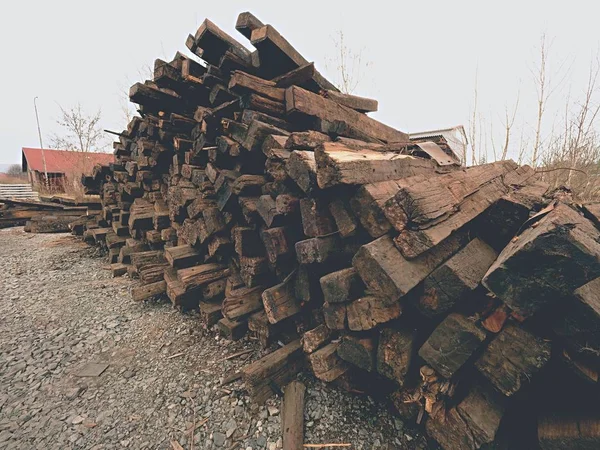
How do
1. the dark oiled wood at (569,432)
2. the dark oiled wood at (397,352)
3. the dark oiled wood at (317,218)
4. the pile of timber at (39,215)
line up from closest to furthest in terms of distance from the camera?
the dark oiled wood at (569,432) → the dark oiled wood at (397,352) → the dark oiled wood at (317,218) → the pile of timber at (39,215)

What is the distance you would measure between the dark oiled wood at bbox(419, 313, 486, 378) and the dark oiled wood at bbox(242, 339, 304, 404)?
1.15 m

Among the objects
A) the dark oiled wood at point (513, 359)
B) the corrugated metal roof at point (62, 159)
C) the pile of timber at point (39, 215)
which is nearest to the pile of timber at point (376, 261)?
the dark oiled wood at point (513, 359)

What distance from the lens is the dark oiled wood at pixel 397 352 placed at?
156 cm

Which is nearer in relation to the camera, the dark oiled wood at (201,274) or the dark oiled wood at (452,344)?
the dark oiled wood at (452,344)

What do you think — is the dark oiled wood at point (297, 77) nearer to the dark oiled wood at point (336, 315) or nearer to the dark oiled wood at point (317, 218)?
the dark oiled wood at point (317, 218)

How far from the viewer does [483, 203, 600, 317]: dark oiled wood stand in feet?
3.36

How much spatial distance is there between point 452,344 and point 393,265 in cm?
48

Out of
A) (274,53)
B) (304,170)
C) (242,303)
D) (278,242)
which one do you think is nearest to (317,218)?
(304,170)

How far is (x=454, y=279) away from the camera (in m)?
1.39

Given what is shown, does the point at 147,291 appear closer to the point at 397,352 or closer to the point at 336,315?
the point at 336,315

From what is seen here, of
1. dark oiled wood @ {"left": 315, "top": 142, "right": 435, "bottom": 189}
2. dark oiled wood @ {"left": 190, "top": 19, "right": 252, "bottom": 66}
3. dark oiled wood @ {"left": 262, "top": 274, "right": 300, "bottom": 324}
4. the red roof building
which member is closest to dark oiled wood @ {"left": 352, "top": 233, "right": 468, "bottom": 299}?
dark oiled wood @ {"left": 315, "top": 142, "right": 435, "bottom": 189}

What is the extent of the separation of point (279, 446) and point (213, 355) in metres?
1.07

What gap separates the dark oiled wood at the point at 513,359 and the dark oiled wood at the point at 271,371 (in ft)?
4.51

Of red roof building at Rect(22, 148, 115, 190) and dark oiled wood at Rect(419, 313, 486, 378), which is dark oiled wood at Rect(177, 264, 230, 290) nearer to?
dark oiled wood at Rect(419, 313, 486, 378)
